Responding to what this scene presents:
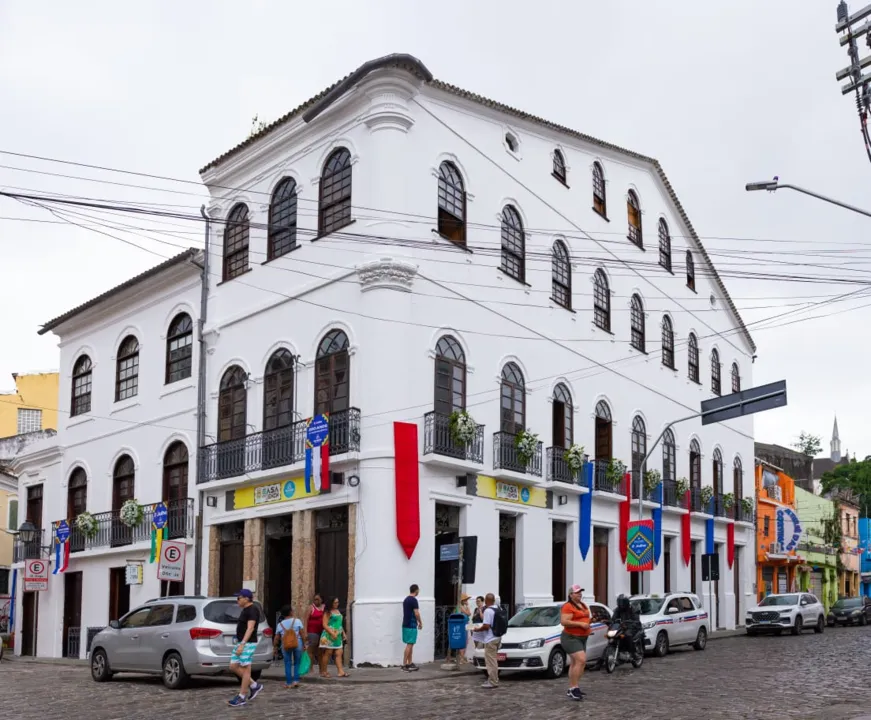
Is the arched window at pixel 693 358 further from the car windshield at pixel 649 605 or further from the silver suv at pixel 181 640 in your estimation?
the silver suv at pixel 181 640

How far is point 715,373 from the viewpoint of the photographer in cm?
4256

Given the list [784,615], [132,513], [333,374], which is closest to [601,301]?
[333,374]

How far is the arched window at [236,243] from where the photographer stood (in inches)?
1157

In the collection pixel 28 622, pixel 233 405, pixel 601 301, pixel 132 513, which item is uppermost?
pixel 601 301

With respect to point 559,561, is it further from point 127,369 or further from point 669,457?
point 127,369

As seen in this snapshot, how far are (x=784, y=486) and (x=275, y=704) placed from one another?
38.7 m

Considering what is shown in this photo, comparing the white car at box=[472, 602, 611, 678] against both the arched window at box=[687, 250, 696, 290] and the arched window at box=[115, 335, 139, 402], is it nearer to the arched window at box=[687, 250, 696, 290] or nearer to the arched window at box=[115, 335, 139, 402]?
the arched window at box=[115, 335, 139, 402]

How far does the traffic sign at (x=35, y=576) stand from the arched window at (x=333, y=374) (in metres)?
12.0

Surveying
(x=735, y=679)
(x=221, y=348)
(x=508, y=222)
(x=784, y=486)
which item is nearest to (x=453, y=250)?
(x=508, y=222)

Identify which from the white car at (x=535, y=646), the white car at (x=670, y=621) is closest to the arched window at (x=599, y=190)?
the white car at (x=670, y=621)

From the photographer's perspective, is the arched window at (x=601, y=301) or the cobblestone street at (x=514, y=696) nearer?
the cobblestone street at (x=514, y=696)

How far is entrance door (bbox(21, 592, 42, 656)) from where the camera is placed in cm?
3506

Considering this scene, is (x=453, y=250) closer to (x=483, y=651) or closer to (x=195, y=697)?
(x=483, y=651)

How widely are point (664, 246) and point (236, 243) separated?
15.3 metres
